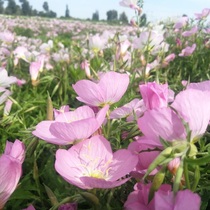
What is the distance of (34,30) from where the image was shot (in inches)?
414

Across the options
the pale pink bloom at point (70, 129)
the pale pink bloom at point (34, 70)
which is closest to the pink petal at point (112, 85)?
the pale pink bloom at point (70, 129)

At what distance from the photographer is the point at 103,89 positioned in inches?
29.6

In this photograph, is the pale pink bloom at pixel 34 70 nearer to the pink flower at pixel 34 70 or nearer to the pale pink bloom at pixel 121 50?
the pink flower at pixel 34 70

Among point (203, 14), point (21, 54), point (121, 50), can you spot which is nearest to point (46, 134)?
point (121, 50)

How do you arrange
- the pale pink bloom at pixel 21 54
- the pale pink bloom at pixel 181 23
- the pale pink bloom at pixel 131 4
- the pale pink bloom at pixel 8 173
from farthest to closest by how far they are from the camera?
the pale pink bloom at pixel 181 23 < the pale pink bloom at pixel 21 54 < the pale pink bloom at pixel 131 4 < the pale pink bloom at pixel 8 173

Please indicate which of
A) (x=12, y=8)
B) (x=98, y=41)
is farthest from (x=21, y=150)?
(x=12, y=8)

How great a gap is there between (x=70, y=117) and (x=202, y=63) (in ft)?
8.17

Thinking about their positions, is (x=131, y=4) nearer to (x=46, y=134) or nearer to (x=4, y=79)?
(x=4, y=79)

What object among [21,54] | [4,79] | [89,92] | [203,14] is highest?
[203,14]

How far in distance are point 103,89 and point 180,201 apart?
12.2 inches

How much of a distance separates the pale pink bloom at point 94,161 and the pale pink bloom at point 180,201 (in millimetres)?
106

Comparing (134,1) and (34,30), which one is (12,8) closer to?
(34,30)

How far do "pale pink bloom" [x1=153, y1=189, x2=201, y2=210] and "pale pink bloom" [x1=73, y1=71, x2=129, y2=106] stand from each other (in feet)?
0.95

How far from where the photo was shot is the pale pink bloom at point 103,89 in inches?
→ 29.0
